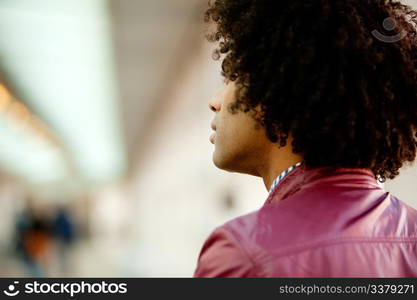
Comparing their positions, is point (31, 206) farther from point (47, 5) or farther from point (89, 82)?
point (47, 5)

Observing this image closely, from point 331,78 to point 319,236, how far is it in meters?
0.35

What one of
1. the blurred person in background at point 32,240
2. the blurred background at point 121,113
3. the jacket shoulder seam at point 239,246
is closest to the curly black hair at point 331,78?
the jacket shoulder seam at point 239,246

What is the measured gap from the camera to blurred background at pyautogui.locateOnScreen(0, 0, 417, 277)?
19.8ft

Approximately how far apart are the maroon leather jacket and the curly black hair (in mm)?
83

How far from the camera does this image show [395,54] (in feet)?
4.39

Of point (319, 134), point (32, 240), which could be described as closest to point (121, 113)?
point (32, 240)

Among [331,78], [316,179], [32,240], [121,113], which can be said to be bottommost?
[316,179]

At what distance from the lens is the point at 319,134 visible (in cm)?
127

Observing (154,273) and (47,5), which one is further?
(154,273)

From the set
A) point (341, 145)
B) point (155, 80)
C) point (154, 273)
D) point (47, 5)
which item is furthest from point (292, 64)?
point (154, 273)

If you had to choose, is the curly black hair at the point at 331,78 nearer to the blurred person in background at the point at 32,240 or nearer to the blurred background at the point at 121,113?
the blurred background at the point at 121,113

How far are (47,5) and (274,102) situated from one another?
191 inches

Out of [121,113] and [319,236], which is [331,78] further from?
[121,113]

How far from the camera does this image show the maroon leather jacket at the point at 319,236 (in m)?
1.07
